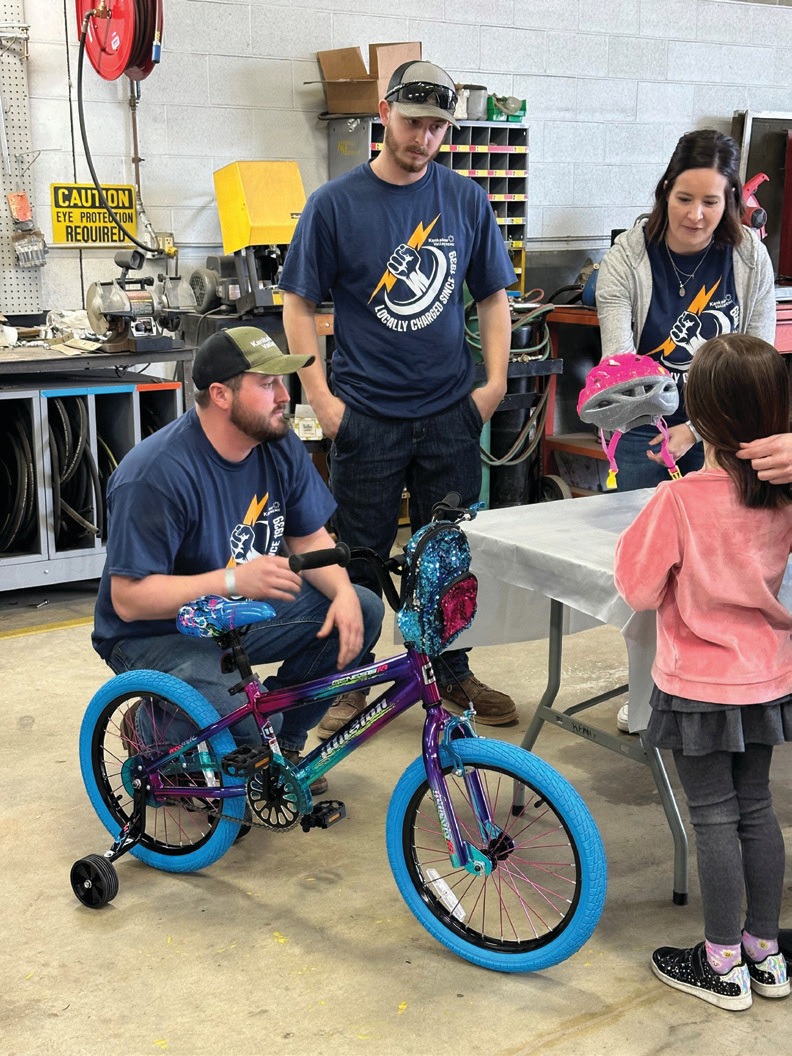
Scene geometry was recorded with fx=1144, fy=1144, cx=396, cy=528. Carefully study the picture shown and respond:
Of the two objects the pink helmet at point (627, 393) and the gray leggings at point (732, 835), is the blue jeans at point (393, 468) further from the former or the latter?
the gray leggings at point (732, 835)

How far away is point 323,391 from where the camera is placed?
2.79 m

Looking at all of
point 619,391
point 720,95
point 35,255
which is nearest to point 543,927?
point 619,391

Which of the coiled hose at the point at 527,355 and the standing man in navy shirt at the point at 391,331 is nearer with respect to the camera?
the standing man in navy shirt at the point at 391,331

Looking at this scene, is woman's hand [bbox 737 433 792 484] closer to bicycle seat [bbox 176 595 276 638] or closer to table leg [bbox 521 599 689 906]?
table leg [bbox 521 599 689 906]

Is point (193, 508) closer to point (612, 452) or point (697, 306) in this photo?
point (612, 452)

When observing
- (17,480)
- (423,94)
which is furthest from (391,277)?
(17,480)

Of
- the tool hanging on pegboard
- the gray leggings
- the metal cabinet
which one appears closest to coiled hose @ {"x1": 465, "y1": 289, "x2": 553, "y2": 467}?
the metal cabinet

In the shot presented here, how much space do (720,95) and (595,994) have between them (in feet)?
17.7

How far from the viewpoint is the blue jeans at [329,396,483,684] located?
2805 mm

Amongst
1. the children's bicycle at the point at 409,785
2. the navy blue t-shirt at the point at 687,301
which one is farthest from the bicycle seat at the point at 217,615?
the navy blue t-shirt at the point at 687,301

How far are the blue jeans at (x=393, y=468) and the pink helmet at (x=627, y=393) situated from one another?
56cm

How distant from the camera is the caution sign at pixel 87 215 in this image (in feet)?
14.8

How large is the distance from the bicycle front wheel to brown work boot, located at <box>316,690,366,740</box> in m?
0.58

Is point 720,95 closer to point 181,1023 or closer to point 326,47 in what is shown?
point 326,47
